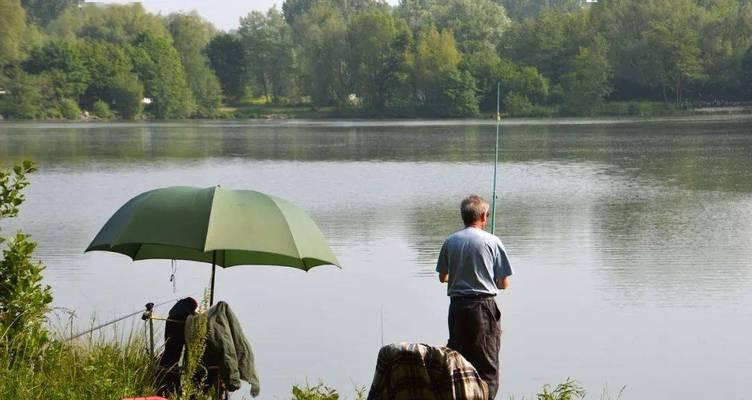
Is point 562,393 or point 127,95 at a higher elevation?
point 562,393

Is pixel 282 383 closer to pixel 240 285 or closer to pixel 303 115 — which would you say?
pixel 240 285

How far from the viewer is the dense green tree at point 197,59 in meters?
106

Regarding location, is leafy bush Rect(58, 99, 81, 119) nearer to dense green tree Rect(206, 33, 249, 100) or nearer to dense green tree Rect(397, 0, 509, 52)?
dense green tree Rect(206, 33, 249, 100)

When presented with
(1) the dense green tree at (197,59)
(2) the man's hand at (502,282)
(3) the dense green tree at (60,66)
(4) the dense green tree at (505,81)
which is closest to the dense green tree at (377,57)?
(4) the dense green tree at (505,81)

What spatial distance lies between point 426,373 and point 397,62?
10086 cm

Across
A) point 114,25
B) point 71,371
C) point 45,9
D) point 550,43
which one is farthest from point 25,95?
point 71,371

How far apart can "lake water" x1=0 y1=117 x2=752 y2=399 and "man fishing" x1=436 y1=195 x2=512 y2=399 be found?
3024 millimetres

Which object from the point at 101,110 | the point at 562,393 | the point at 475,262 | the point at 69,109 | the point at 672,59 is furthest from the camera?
the point at 101,110

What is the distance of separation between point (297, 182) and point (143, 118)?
77.0 meters

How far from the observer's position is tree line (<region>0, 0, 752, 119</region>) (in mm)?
96375

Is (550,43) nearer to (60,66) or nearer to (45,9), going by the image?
(60,66)

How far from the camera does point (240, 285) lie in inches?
552

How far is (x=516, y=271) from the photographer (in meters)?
15.1

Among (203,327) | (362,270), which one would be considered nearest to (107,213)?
(362,270)
